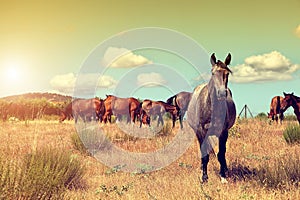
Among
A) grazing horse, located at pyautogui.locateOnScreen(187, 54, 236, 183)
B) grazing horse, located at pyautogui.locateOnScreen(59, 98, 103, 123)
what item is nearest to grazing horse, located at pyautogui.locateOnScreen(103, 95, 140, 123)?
grazing horse, located at pyautogui.locateOnScreen(59, 98, 103, 123)

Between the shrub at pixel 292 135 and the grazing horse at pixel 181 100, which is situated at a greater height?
the grazing horse at pixel 181 100

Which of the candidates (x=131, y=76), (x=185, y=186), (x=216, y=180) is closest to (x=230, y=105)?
(x=216, y=180)

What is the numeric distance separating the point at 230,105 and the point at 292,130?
4771 mm

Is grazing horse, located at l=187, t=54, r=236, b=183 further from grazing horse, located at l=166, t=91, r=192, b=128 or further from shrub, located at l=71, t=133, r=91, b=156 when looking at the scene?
grazing horse, located at l=166, t=91, r=192, b=128

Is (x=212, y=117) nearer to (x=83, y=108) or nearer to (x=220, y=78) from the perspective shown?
(x=220, y=78)

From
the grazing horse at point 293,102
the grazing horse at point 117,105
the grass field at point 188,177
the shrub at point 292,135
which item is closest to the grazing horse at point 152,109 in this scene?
the grazing horse at point 117,105

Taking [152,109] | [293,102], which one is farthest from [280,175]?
[152,109]

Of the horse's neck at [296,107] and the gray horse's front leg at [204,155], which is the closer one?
the gray horse's front leg at [204,155]

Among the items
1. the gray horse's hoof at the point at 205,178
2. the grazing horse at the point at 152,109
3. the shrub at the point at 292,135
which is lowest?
the gray horse's hoof at the point at 205,178

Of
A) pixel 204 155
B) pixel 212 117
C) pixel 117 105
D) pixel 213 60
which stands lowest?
pixel 204 155

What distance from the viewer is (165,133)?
43.4 feet

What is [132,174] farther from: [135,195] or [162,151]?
[162,151]

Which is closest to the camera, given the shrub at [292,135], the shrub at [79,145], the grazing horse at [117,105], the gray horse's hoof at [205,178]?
the gray horse's hoof at [205,178]

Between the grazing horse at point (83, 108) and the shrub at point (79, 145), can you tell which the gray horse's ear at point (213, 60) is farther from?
the grazing horse at point (83, 108)
